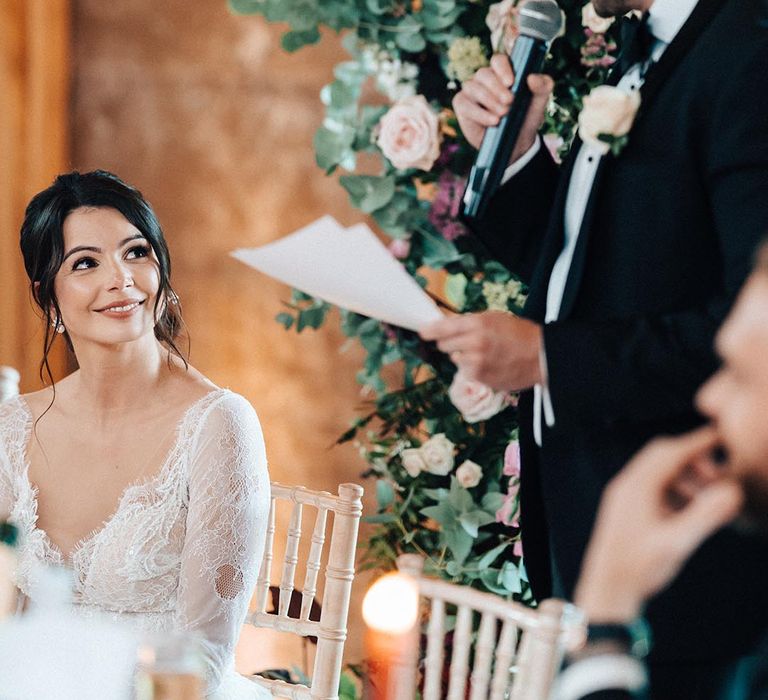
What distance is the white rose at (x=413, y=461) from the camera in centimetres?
239

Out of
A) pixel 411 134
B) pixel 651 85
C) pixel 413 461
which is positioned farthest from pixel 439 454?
pixel 651 85

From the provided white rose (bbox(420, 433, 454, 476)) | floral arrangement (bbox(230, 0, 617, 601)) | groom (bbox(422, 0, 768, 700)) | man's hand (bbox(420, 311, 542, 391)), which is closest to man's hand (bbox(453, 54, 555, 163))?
groom (bbox(422, 0, 768, 700))

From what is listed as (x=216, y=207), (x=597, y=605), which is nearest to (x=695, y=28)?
(x=597, y=605)

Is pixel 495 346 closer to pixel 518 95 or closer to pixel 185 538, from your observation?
pixel 518 95

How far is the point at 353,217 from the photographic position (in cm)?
344

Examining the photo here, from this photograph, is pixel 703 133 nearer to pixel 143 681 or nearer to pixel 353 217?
pixel 143 681

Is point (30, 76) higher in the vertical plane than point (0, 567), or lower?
higher

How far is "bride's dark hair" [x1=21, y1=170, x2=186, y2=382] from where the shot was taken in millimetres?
2158

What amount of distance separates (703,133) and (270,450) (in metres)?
2.43

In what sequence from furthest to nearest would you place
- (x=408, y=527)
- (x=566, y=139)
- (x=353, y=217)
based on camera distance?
(x=353, y=217) → (x=408, y=527) → (x=566, y=139)

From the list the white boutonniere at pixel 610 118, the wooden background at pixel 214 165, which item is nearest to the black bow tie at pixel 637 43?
the white boutonniere at pixel 610 118

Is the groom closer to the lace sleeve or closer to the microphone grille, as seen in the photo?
the microphone grille

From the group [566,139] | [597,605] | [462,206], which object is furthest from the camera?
[566,139]

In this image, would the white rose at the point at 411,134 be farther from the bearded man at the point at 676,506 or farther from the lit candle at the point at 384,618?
the bearded man at the point at 676,506
